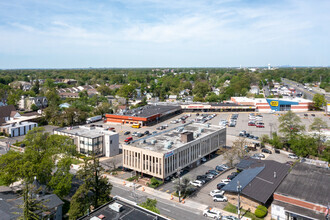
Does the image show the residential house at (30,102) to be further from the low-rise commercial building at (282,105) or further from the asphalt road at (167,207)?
the low-rise commercial building at (282,105)

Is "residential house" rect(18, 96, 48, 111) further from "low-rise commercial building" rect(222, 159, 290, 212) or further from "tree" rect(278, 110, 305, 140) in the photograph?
"tree" rect(278, 110, 305, 140)

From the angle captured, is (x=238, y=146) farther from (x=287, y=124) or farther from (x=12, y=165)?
(x=12, y=165)

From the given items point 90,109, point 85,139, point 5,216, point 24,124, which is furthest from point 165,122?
point 5,216

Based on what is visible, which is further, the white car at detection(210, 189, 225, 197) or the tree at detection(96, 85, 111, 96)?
the tree at detection(96, 85, 111, 96)

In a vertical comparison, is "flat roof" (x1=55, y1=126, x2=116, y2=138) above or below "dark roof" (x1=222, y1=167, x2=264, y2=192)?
above

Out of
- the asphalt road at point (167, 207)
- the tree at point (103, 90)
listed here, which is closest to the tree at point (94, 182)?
the asphalt road at point (167, 207)

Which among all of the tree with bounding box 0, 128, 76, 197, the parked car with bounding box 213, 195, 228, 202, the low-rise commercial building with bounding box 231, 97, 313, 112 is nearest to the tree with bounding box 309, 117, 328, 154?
the parked car with bounding box 213, 195, 228, 202

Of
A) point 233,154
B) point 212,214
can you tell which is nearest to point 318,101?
point 233,154
